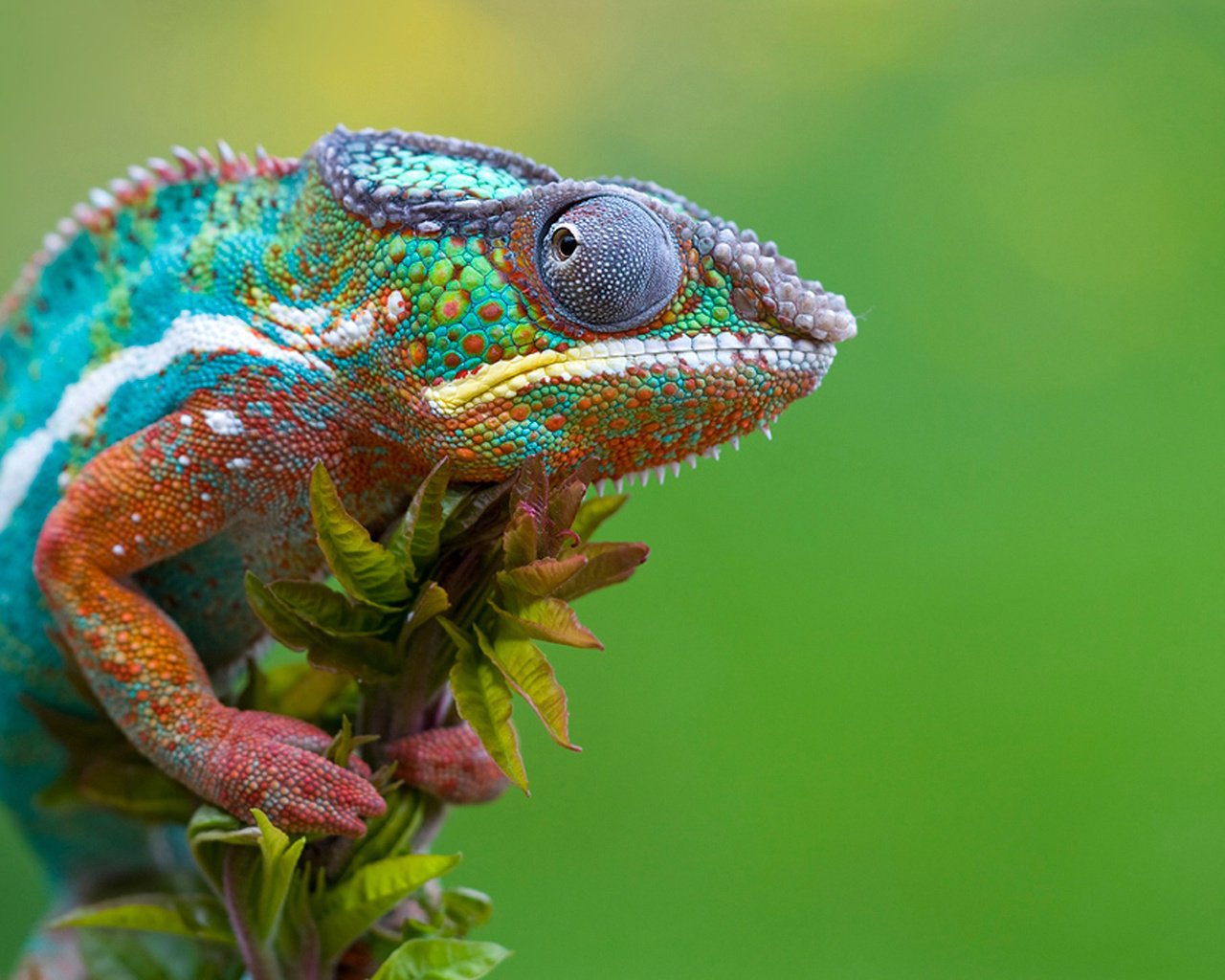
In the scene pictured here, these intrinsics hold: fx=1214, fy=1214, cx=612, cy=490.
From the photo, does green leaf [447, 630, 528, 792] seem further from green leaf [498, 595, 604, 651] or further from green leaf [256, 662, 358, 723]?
green leaf [256, 662, 358, 723]

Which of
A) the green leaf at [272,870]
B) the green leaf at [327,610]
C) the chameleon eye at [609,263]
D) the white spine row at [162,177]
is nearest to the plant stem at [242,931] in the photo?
the green leaf at [272,870]

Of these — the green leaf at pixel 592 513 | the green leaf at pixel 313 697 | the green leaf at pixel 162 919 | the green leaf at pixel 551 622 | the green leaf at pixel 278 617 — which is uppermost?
the green leaf at pixel 592 513

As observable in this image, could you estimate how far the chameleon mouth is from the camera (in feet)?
3.83

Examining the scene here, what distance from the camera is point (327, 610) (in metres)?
1.19

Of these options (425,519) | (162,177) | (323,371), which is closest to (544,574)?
(425,519)

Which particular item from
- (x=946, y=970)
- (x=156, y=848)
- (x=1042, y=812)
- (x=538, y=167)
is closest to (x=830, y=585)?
(x=1042, y=812)

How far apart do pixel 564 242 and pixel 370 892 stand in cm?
67

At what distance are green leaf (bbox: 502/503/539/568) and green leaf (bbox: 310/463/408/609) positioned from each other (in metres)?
0.13

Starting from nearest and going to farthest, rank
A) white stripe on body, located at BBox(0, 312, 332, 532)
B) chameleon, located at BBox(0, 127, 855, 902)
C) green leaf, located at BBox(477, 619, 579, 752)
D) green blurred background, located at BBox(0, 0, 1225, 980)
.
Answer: green leaf, located at BBox(477, 619, 579, 752) < chameleon, located at BBox(0, 127, 855, 902) < white stripe on body, located at BBox(0, 312, 332, 532) < green blurred background, located at BBox(0, 0, 1225, 980)

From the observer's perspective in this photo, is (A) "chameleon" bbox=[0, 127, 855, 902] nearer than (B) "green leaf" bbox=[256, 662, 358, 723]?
Yes

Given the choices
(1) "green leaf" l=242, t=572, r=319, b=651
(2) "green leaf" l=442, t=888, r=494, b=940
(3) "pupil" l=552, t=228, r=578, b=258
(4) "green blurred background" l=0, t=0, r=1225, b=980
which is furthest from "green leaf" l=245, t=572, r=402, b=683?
(4) "green blurred background" l=0, t=0, r=1225, b=980

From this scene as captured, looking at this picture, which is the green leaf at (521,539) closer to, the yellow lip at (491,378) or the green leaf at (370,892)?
the yellow lip at (491,378)

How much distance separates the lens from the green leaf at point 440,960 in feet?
3.96

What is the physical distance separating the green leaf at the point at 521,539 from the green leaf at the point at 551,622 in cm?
4
